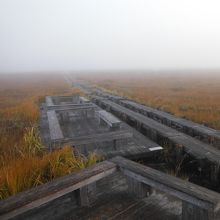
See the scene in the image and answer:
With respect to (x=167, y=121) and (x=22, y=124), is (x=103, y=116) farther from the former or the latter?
(x=22, y=124)

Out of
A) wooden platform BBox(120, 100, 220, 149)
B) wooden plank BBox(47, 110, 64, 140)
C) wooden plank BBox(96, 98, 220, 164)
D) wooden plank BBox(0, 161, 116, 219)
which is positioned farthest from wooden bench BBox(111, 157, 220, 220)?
wooden platform BBox(120, 100, 220, 149)

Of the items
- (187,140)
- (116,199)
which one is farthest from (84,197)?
(187,140)

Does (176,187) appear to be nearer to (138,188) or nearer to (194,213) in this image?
(194,213)

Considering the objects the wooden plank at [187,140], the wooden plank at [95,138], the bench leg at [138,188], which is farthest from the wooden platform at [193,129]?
the bench leg at [138,188]

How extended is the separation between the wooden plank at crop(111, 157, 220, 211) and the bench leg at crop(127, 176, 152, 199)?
264 mm

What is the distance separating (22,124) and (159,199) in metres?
A: 7.95

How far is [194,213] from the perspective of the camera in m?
2.88

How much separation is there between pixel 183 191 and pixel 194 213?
30 cm

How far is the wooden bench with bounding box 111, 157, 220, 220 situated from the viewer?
8.83 ft

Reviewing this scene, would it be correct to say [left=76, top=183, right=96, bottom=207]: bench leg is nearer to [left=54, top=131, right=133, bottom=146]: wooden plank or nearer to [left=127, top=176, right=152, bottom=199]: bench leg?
[left=127, top=176, right=152, bottom=199]: bench leg

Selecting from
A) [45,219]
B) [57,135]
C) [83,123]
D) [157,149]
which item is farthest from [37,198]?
[83,123]

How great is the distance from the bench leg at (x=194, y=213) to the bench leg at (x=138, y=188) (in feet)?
2.52

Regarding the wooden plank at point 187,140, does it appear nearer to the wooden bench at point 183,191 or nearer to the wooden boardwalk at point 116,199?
the wooden boardwalk at point 116,199

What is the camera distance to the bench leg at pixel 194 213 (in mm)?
2721
